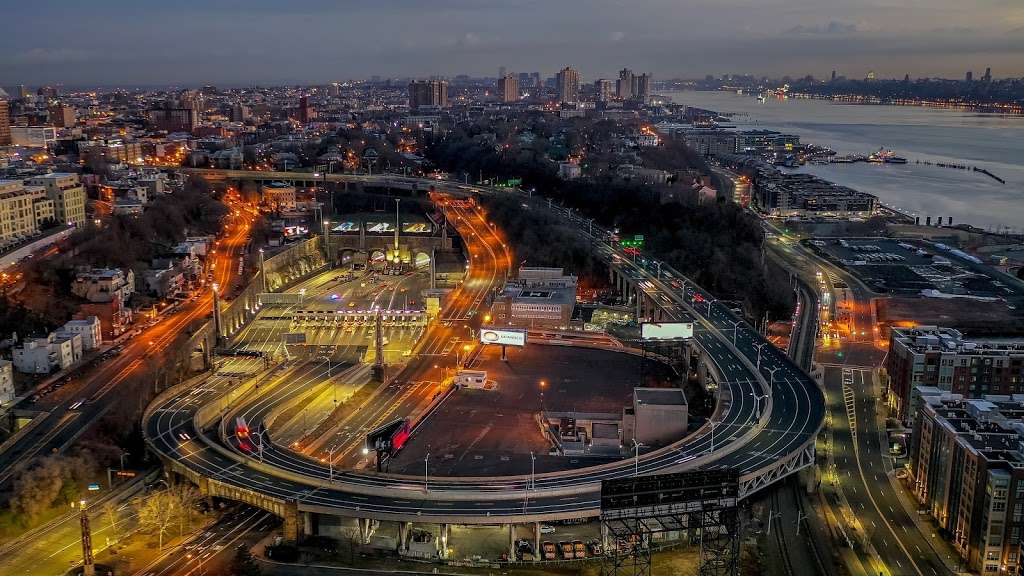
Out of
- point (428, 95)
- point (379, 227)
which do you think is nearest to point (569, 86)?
point (428, 95)

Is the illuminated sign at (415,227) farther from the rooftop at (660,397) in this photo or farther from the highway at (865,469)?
the rooftop at (660,397)

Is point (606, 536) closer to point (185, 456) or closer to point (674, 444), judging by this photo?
point (674, 444)

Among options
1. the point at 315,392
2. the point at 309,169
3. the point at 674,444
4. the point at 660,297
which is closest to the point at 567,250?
the point at 660,297

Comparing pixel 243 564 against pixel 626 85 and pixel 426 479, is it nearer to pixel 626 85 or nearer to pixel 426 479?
pixel 426 479

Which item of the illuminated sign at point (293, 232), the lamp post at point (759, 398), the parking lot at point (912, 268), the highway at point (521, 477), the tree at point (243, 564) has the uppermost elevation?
the illuminated sign at point (293, 232)

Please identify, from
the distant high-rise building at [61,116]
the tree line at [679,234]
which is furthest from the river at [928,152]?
the distant high-rise building at [61,116]

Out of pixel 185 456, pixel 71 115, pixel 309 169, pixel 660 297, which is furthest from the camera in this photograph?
pixel 71 115

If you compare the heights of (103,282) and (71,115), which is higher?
(71,115)
